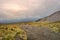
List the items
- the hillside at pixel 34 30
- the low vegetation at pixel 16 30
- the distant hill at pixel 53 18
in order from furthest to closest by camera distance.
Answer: the distant hill at pixel 53 18, the hillside at pixel 34 30, the low vegetation at pixel 16 30

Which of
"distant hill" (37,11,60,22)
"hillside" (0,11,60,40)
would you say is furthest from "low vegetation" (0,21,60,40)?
"distant hill" (37,11,60,22)

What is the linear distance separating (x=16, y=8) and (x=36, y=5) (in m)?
0.99

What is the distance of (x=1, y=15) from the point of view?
292 inches

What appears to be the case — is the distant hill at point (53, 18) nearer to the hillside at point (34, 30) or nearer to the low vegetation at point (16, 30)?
the hillside at point (34, 30)

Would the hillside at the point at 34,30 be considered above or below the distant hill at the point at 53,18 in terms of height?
below

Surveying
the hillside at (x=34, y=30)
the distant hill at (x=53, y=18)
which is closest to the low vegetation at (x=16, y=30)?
the hillside at (x=34, y=30)

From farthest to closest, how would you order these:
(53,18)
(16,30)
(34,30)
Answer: (53,18) < (34,30) < (16,30)

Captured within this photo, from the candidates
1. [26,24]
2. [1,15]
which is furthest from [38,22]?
[1,15]

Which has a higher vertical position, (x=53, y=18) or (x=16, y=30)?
(x=53, y=18)

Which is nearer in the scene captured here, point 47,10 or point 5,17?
point 5,17

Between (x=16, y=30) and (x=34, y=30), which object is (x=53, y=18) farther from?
(x=16, y=30)

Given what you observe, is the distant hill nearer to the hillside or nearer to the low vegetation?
the hillside

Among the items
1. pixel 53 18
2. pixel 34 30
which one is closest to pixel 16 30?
pixel 34 30

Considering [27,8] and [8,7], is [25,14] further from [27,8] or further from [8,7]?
[8,7]
